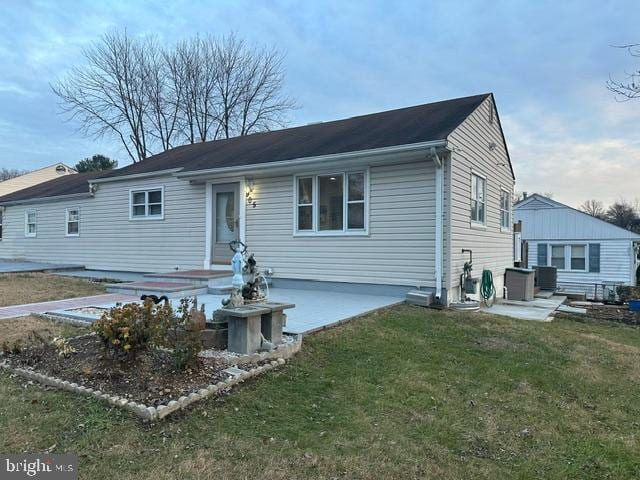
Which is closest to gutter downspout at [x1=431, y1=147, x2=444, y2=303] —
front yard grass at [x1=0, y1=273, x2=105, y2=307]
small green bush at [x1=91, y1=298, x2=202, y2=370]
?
small green bush at [x1=91, y1=298, x2=202, y2=370]

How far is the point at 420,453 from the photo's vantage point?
285 centimetres

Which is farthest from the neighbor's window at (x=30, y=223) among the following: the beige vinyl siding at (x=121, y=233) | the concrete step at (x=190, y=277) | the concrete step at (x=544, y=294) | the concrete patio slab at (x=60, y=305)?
the concrete step at (x=544, y=294)

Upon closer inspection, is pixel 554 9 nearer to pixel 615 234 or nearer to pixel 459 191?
pixel 459 191

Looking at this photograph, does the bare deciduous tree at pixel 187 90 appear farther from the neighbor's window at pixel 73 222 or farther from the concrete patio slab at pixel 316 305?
the concrete patio slab at pixel 316 305

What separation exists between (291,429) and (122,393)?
1421 mm

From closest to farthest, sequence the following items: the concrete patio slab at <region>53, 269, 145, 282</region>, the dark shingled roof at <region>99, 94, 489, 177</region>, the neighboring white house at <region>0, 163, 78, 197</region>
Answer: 1. the dark shingled roof at <region>99, 94, 489, 177</region>
2. the concrete patio slab at <region>53, 269, 145, 282</region>
3. the neighboring white house at <region>0, 163, 78, 197</region>

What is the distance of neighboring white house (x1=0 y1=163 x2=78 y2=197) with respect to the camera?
2733 centimetres

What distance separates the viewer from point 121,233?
1298 cm

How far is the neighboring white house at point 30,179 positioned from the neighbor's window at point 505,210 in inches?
1104

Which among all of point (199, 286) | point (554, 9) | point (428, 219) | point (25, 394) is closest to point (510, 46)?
point (554, 9)

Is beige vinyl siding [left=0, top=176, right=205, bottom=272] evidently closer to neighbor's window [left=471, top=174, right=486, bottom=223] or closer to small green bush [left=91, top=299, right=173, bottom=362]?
neighbor's window [left=471, top=174, right=486, bottom=223]

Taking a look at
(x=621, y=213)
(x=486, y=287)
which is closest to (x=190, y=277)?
(x=486, y=287)

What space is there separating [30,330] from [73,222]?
33.9ft

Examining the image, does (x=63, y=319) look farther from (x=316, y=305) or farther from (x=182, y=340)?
(x=316, y=305)
